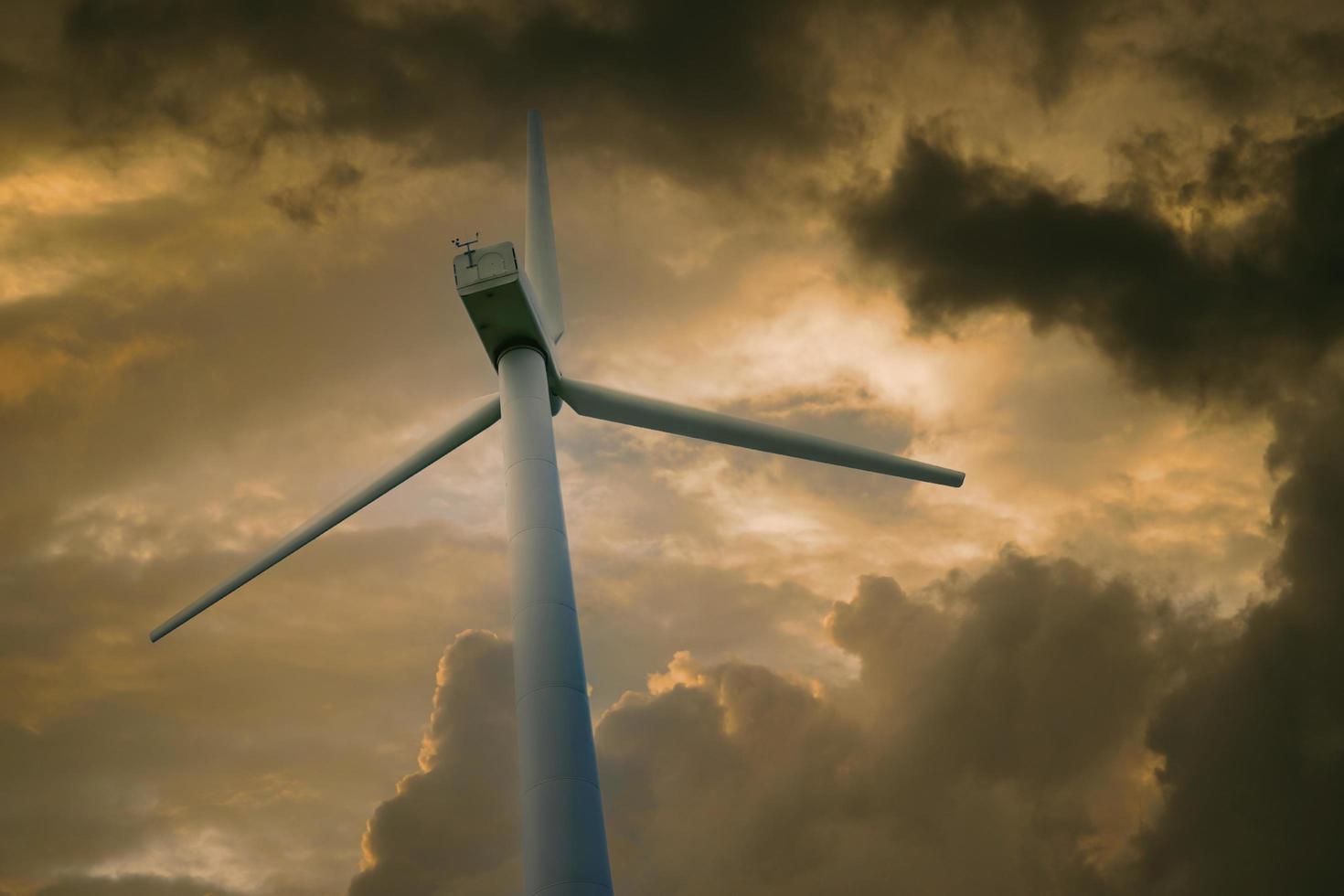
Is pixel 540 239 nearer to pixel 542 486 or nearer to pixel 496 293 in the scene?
pixel 496 293

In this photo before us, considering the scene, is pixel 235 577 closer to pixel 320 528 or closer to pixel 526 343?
pixel 320 528

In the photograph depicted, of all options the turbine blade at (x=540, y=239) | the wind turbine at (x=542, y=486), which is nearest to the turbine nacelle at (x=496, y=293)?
the wind turbine at (x=542, y=486)

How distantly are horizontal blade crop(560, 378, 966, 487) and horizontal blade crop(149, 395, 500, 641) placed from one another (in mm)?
4072

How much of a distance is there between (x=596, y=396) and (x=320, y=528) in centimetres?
1348

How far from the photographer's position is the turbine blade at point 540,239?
5178 cm

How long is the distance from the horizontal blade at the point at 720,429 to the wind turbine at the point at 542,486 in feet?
0.17

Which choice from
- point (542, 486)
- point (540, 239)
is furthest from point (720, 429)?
point (540, 239)

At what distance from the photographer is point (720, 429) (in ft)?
152

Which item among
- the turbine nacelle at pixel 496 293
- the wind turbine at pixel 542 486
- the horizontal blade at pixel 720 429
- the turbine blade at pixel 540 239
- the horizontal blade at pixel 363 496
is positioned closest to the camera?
the wind turbine at pixel 542 486

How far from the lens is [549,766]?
101ft

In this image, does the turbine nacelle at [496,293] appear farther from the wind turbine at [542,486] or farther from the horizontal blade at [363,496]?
the horizontal blade at [363,496]

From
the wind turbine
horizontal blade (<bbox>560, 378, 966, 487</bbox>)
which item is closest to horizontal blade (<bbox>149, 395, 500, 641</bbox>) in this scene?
the wind turbine

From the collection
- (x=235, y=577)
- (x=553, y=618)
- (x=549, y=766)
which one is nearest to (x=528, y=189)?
(x=235, y=577)

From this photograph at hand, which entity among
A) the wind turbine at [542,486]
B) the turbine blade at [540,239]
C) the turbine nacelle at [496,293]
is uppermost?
the turbine blade at [540,239]
